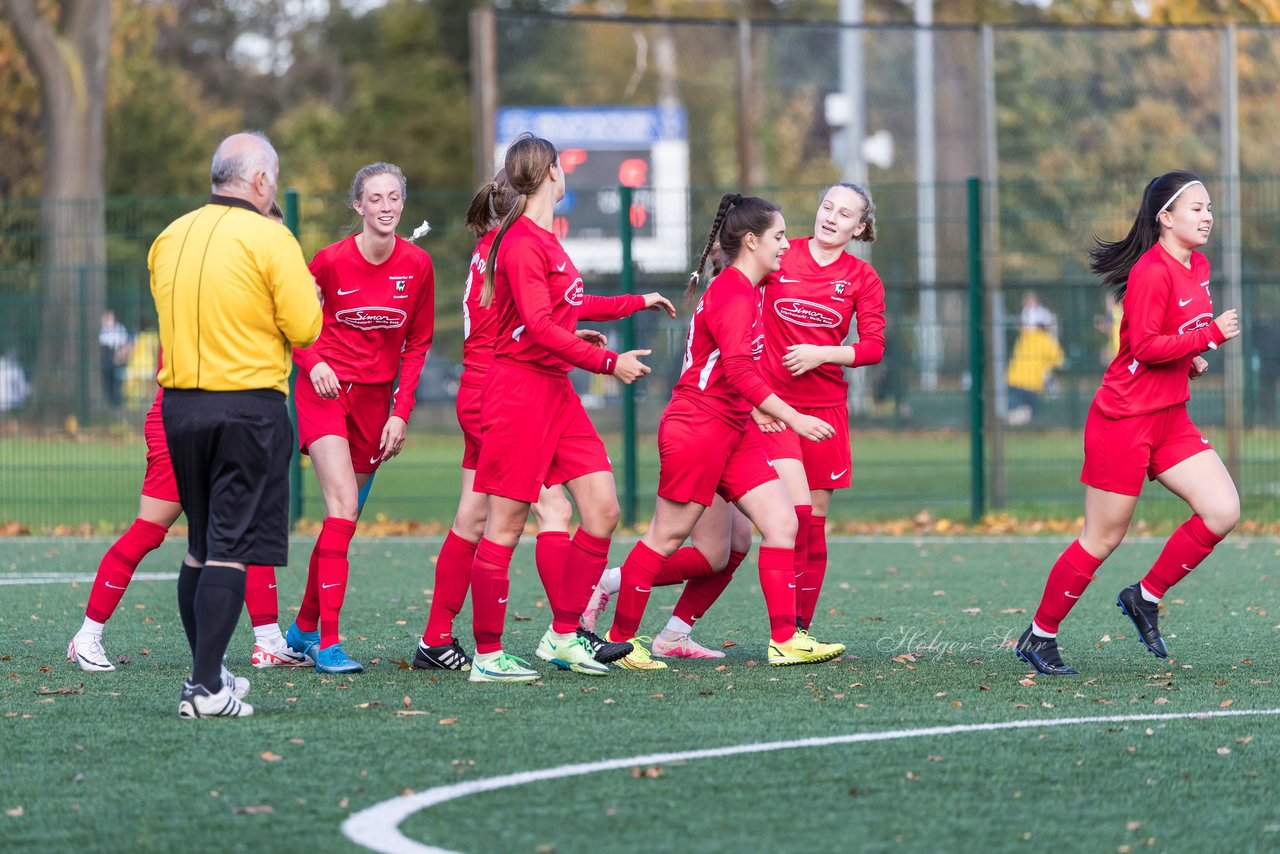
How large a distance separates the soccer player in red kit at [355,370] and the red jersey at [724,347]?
1207 millimetres

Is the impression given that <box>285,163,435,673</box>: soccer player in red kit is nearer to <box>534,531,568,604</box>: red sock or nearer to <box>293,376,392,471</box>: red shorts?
<box>293,376,392,471</box>: red shorts

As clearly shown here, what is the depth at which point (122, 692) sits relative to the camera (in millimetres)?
6547

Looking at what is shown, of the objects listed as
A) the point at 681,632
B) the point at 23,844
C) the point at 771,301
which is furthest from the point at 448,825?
the point at 771,301

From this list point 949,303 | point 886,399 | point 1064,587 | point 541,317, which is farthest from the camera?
point 886,399

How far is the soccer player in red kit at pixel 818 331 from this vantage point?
7.43 metres

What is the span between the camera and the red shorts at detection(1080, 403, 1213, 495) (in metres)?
6.71

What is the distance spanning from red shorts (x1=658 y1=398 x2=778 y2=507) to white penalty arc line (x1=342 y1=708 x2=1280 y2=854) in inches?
58.4

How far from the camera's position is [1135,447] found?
6.70 meters

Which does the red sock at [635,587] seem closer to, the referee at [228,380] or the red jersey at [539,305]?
the red jersey at [539,305]

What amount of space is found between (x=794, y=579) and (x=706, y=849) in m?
2.87

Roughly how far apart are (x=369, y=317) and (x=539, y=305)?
1.13m

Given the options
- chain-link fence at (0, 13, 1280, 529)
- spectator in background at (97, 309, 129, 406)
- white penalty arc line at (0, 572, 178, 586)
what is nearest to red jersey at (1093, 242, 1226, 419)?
white penalty arc line at (0, 572, 178, 586)

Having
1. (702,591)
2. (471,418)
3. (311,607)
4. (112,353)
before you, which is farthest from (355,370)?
(112,353)

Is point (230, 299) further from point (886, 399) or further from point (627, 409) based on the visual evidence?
point (886, 399)
